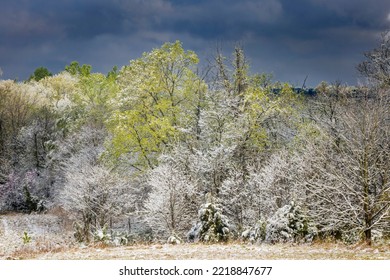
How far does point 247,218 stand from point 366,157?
7.80 meters

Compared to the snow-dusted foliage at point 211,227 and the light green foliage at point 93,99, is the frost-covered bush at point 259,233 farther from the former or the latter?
the light green foliage at point 93,99

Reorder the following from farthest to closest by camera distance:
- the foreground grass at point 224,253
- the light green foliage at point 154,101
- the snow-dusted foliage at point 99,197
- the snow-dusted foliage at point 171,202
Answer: the snow-dusted foliage at point 99,197
the light green foliage at point 154,101
the snow-dusted foliage at point 171,202
the foreground grass at point 224,253

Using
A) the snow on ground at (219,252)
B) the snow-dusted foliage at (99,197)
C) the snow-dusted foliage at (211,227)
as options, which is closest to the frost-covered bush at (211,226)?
the snow-dusted foliage at (211,227)

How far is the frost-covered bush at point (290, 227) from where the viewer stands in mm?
13133

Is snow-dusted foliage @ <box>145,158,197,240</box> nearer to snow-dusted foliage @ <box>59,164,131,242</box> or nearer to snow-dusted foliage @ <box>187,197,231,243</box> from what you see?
snow-dusted foliage @ <box>187,197,231,243</box>

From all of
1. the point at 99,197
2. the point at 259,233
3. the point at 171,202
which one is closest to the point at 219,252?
the point at 259,233

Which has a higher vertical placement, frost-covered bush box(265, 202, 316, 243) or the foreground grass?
frost-covered bush box(265, 202, 316, 243)

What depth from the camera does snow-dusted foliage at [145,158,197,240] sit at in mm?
18062

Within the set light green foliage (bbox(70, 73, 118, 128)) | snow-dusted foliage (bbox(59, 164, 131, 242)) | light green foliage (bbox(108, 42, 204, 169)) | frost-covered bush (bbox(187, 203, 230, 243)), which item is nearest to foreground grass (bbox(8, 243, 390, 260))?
frost-covered bush (bbox(187, 203, 230, 243))

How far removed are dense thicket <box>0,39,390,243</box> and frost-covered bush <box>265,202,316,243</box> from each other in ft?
0.10

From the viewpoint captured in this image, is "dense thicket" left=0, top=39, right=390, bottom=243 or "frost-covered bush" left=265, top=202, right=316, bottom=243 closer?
"frost-covered bush" left=265, top=202, right=316, bottom=243

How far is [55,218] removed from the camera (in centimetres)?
3108

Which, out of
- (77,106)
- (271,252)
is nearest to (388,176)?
(271,252)

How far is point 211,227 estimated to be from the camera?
14.1m
